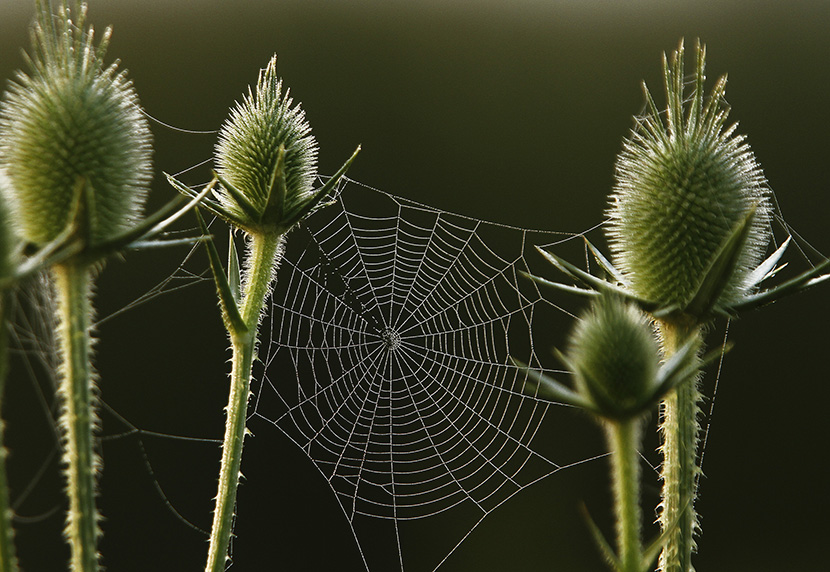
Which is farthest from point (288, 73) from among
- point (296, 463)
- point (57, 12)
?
point (57, 12)

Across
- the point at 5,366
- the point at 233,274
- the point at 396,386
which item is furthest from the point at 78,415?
the point at 396,386

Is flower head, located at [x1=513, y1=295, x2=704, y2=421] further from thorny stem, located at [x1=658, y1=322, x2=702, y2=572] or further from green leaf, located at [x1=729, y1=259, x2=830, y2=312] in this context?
green leaf, located at [x1=729, y1=259, x2=830, y2=312]

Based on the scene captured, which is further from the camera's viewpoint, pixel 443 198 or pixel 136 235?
pixel 443 198

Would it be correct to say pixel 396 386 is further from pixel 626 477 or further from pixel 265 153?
pixel 626 477

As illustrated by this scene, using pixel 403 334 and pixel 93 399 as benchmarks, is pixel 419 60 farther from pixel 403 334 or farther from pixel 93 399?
pixel 93 399

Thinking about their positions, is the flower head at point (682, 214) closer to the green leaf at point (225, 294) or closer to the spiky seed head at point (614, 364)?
the spiky seed head at point (614, 364)
